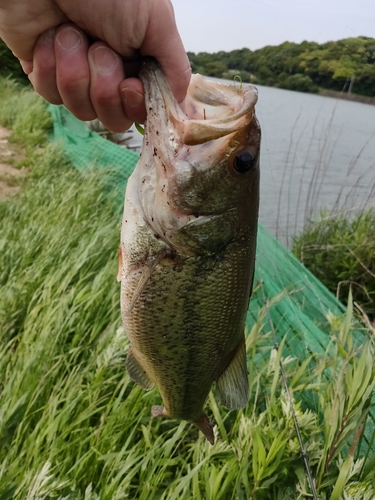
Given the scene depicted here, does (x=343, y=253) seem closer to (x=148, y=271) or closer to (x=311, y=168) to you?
(x=148, y=271)

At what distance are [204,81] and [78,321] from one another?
211cm

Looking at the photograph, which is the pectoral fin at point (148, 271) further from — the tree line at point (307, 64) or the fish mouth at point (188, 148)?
Answer: the tree line at point (307, 64)

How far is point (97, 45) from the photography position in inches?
57.2

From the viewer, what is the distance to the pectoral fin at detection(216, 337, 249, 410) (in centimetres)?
170

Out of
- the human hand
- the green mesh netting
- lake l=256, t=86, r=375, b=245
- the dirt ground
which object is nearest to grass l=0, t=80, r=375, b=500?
the green mesh netting

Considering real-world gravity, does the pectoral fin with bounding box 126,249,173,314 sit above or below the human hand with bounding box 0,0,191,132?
below

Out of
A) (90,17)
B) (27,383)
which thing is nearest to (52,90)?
(90,17)

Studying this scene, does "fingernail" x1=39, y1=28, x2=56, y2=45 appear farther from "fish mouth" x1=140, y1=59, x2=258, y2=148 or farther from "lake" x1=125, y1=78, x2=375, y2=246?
"lake" x1=125, y1=78, x2=375, y2=246

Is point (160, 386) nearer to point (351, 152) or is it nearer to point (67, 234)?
point (67, 234)

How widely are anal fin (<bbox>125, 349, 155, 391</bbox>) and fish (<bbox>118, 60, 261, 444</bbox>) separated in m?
0.15

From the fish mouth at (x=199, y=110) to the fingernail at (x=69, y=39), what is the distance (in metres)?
0.23

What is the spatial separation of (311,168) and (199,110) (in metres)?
11.0

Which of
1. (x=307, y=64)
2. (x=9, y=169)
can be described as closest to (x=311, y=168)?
(x=307, y=64)

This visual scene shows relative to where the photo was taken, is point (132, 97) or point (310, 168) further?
point (310, 168)
